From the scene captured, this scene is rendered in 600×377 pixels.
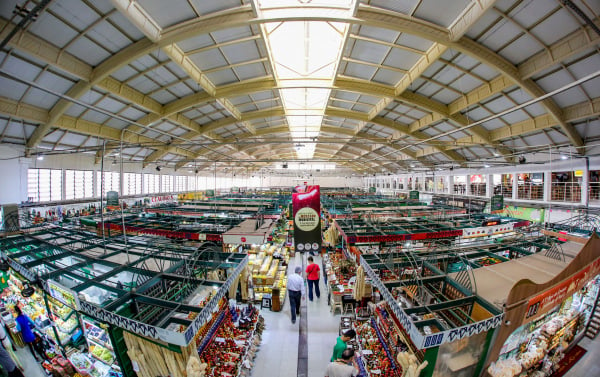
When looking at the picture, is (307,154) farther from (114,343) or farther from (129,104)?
(114,343)

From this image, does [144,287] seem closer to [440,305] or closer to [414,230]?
[440,305]

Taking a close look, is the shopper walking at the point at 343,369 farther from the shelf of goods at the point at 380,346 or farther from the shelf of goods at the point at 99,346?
the shelf of goods at the point at 99,346

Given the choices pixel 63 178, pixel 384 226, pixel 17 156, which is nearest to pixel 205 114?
pixel 17 156

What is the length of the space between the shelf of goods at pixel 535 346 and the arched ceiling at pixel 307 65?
167 inches

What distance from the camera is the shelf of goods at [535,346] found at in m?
3.47

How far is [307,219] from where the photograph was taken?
5602mm

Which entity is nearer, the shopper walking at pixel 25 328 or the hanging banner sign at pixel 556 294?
the hanging banner sign at pixel 556 294

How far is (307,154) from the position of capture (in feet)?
114

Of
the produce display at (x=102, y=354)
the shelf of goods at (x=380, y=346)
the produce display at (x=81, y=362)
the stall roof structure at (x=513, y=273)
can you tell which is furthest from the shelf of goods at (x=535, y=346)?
the produce display at (x=81, y=362)

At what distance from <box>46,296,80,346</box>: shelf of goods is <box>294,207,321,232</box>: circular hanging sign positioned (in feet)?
15.7

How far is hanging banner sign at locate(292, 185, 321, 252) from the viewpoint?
5.57 m

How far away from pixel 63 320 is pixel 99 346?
1.13m

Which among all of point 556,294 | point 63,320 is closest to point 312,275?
point 556,294

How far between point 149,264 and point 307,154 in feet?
101
